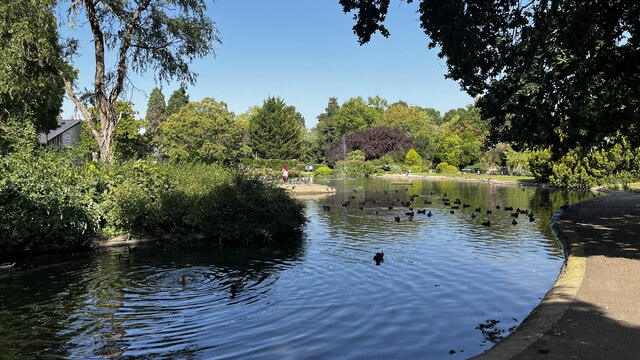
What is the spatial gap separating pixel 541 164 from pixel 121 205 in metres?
39.8

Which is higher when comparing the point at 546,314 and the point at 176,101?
the point at 176,101

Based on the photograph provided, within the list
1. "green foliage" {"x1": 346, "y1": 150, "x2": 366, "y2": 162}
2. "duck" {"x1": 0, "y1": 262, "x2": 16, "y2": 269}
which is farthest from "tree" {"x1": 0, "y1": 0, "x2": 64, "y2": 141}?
"green foliage" {"x1": 346, "y1": 150, "x2": 366, "y2": 162}

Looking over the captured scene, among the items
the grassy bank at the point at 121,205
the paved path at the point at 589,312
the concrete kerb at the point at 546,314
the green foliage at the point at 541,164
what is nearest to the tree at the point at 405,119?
the green foliage at the point at 541,164

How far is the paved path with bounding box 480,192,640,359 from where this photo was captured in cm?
547

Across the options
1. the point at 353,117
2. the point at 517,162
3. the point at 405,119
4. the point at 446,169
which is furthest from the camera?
the point at 353,117

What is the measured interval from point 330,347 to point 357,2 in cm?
890

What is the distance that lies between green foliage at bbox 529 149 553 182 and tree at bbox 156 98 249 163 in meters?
35.5

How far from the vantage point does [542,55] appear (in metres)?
14.5

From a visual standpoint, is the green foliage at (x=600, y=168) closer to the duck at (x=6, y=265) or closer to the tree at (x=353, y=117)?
the duck at (x=6, y=265)

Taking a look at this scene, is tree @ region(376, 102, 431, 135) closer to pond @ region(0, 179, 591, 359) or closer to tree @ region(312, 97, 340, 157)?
tree @ region(312, 97, 340, 157)

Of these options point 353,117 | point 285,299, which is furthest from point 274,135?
point 285,299

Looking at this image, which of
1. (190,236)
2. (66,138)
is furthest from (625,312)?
(66,138)

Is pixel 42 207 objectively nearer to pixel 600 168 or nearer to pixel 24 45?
pixel 24 45

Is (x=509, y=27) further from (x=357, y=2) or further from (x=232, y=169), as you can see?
(x=232, y=169)
